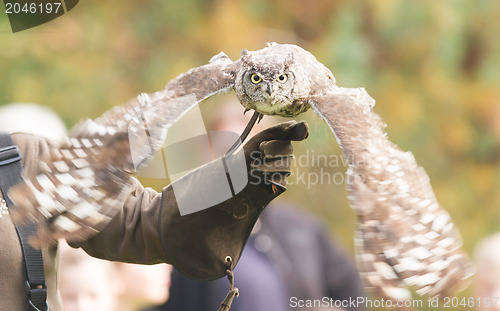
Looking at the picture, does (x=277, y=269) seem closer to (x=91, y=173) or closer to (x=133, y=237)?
(x=133, y=237)

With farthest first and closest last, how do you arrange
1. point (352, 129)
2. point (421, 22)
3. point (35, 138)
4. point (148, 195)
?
point (421, 22), point (148, 195), point (35, 138), point (352, 129)

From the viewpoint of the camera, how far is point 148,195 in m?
2.34

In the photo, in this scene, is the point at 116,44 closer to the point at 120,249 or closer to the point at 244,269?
the point at 244,269

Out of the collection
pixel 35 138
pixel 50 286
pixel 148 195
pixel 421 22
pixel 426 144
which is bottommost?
pixel 50 286

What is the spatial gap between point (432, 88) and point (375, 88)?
0.43 metres

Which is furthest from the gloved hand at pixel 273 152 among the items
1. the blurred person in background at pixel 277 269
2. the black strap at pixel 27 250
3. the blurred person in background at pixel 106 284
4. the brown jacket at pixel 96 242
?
the blurred person in background at pixel 106 284

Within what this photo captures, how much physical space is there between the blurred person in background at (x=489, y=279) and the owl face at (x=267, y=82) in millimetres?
1549

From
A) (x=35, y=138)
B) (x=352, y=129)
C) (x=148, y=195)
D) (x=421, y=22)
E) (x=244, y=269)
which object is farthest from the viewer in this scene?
(x=421, y=22)

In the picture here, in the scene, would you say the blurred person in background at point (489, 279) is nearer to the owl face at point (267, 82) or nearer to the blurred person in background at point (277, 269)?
the blurred person in background at point (277, 269)

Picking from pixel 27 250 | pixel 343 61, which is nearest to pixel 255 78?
pixel 27 250

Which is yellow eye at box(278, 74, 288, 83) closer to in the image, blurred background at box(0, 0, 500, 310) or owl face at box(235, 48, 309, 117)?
owl face at box(235, 48, 309, 117)

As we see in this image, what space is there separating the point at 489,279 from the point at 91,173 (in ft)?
6.79

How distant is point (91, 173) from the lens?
2.01 metres

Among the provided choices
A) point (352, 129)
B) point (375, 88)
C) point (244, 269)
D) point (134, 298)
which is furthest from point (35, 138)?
point (375, 88)
